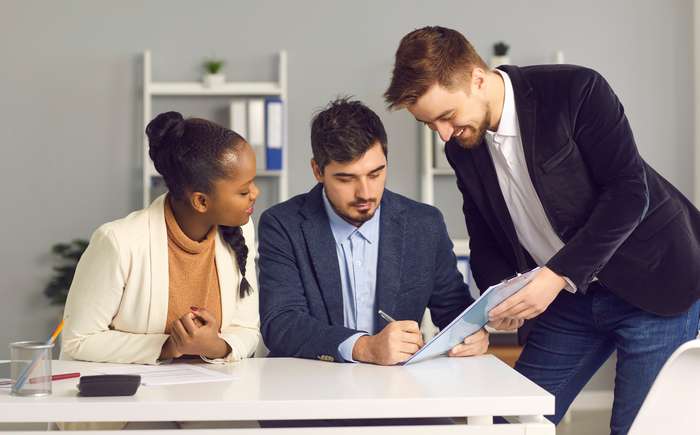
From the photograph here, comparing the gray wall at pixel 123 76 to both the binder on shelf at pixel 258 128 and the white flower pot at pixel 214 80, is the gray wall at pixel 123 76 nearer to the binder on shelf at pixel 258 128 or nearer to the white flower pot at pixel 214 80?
the white flower pot at pixel 214 80

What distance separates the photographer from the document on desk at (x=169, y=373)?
159 cm

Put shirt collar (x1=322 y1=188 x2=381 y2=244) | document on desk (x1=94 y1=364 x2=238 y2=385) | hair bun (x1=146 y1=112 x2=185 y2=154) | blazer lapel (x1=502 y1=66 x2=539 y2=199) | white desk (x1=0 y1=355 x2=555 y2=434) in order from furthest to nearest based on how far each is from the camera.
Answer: shirt collar (x1=322 y1=188 x2=381 y2=244)
hair bun (x1=146 y1=112 x2=185 y2=154)
blazer lapel (x1=502 y1=66 x2=539 y2=199)
document on desk (x1=94 y1=364 x2=238 y2=385)
white desk (x1=0 y1=355 x2=555 y2=434)

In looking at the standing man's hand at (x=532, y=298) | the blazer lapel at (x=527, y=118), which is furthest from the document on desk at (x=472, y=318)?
the blazer lapel at (x=527, y=118)

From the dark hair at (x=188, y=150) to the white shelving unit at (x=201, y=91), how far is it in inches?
84.6

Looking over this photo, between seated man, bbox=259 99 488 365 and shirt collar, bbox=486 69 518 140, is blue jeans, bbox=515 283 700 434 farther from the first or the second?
shirt collar, bbox=486 69 518 140

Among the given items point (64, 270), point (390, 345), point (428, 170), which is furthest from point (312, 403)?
point (64, 270)

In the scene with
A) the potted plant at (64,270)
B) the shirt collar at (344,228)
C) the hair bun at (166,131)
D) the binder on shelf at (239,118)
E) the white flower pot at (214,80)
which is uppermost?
the white flower pot at (214,80)

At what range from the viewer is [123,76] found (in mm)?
4277

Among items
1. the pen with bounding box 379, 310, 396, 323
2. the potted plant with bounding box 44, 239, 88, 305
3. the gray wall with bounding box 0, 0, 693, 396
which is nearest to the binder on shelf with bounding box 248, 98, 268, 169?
the gray wall with bounding box 0, 0, 693, 396

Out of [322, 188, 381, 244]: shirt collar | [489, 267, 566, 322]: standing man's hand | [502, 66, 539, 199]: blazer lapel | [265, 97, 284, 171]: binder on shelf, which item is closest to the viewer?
[489, 267, 566, 322]: standing man's hand

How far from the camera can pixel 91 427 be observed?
1.79 meters

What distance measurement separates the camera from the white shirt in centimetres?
188

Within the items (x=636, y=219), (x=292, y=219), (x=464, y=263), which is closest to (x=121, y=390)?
(x=292, y=219)

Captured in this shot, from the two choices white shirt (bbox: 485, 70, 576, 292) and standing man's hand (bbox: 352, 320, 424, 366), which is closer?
standing man's hand (bbox: 352, 320, 424, 366)
